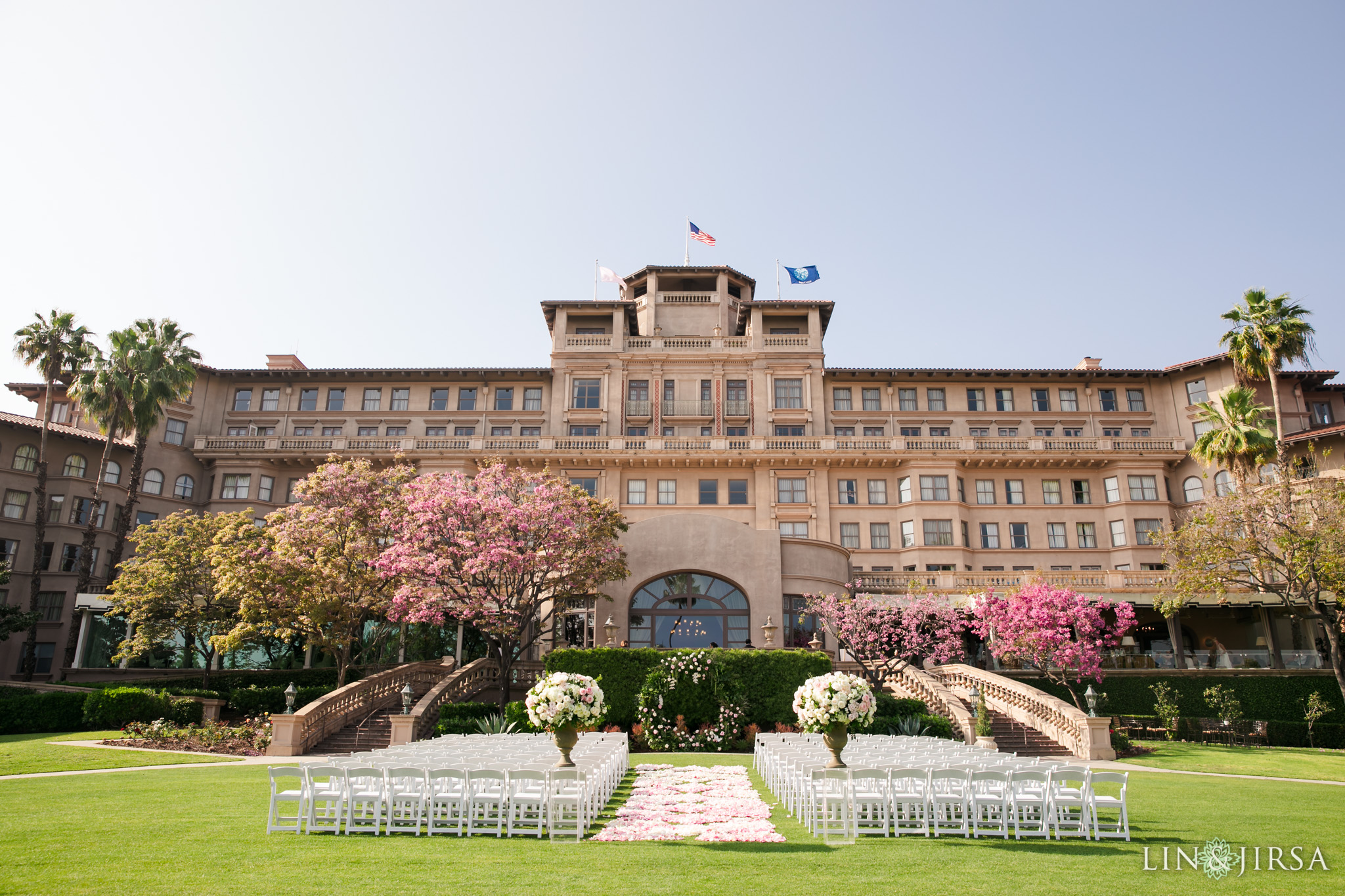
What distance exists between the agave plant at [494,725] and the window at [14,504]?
3193cm

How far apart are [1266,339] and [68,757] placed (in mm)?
46737

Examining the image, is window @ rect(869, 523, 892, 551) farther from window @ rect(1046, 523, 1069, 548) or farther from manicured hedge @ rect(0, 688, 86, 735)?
manicured hedge @ rect(0, 688, 86, 735)

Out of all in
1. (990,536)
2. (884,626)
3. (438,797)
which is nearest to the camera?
(438,797)

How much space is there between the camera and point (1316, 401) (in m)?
48.7

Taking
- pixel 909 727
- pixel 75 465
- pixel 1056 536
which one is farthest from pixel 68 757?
pixel 1056 536

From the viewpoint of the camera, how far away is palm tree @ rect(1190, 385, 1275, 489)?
37.2 meters

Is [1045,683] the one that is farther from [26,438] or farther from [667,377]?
[26,438]

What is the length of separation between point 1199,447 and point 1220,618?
36.6 ft

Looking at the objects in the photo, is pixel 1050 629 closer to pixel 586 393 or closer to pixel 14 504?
pixel 586 393

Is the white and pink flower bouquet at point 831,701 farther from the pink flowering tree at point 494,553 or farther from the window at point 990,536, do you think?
the window at point 990,536

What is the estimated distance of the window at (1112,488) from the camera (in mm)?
48875

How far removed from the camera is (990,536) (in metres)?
48.6

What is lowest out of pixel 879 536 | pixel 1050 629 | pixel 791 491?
pixel 1050 629

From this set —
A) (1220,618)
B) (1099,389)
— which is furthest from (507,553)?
(1099,389)
